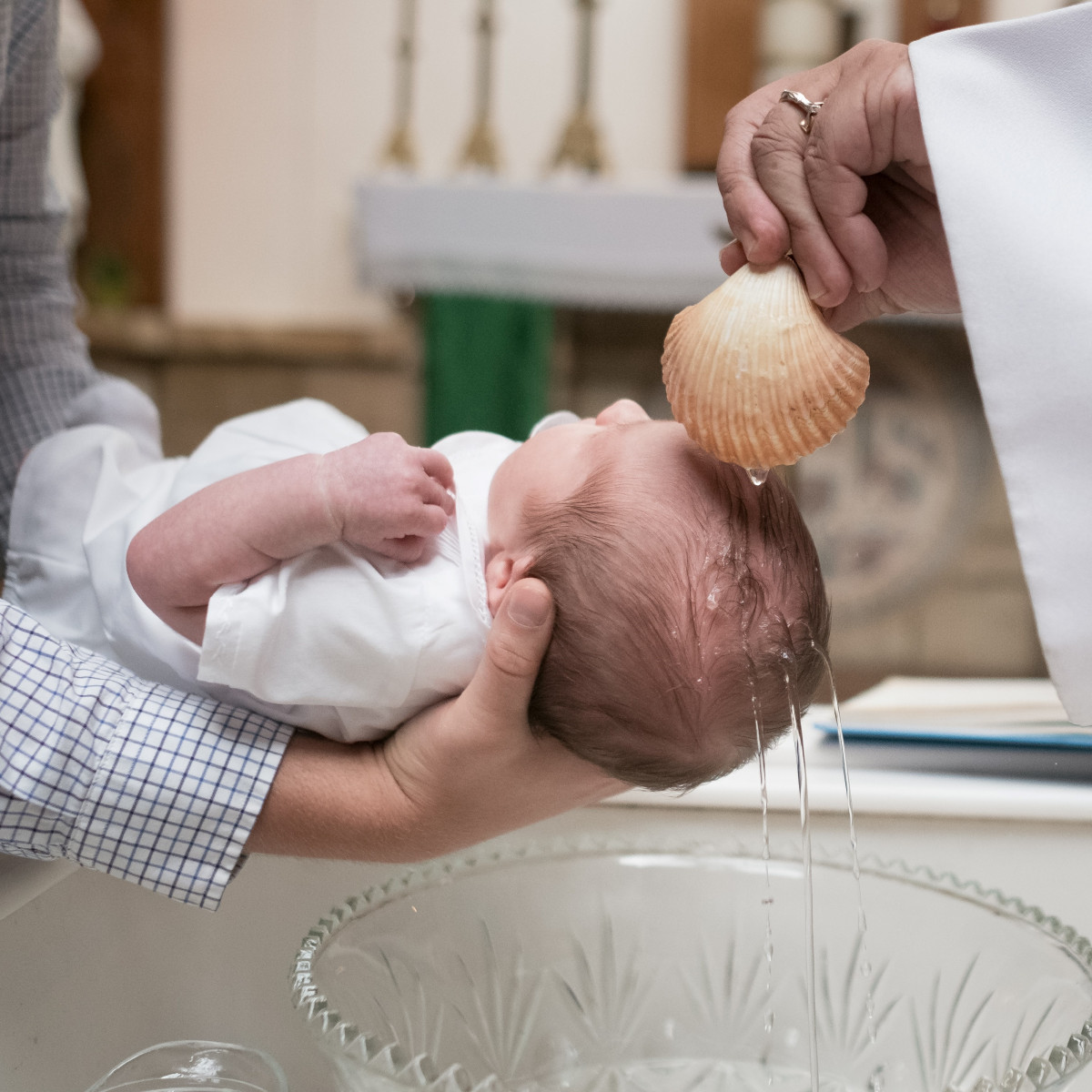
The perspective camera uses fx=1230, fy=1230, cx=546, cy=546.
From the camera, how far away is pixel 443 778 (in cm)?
69

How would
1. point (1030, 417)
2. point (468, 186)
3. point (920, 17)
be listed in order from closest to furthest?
point (1030, 417) < point (468, 186) < point (920, 17)

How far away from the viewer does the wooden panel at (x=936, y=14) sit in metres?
2.88

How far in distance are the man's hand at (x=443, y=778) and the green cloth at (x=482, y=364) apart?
1834 mm

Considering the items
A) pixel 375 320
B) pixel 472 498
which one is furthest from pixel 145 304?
pixel 472 498

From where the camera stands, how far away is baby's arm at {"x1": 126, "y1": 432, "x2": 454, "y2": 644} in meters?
0.71

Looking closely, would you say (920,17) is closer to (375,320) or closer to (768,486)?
(375,320)

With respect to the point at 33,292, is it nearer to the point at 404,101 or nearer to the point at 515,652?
the point at 515,652

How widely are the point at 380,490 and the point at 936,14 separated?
106 inches

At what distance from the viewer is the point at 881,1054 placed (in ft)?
2.48

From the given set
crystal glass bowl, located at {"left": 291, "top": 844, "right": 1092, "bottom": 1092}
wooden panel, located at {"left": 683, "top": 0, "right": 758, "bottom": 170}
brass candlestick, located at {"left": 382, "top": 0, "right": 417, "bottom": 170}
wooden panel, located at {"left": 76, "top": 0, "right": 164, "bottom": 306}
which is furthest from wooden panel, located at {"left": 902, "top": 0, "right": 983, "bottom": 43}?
crystal glass bowl, located at {"left": 291, "top": 844, "right": 1092, "bottom": 1092}

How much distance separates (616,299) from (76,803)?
201 centimetres

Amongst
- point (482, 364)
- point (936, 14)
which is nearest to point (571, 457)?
point (482, 364)

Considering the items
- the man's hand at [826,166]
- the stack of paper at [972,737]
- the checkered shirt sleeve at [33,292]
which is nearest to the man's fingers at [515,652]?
the man's hand at [826,166]

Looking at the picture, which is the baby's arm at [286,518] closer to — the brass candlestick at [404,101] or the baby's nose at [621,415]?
the baby's nose at [621,415]
